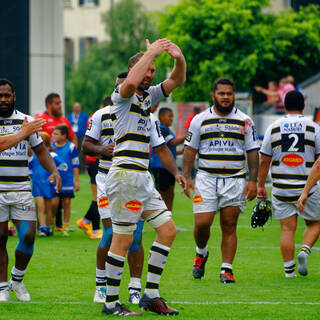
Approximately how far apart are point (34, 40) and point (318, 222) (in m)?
22.5

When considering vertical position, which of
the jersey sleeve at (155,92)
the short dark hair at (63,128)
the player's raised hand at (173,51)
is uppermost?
the player's raised hand at (173,51)

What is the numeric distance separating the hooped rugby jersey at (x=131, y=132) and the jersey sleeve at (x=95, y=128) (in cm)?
145

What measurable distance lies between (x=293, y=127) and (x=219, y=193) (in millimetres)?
1058

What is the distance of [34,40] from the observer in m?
31.9

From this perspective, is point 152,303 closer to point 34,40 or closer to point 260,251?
point 260,251

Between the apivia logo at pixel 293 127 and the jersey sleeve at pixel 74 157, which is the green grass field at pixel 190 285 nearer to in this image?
the jersey sleeve at pixel 74 157

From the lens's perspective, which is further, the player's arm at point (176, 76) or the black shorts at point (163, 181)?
the black shorts at point (163, 181)

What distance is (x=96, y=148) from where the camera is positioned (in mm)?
9102

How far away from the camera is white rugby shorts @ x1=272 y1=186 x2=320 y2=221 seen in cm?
1047

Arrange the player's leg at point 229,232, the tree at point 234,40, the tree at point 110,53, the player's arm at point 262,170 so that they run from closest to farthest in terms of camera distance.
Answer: the player's leg at point 229,232
the player's arm at point 262,170
the tree at point 234,40
the tree at point 110,53

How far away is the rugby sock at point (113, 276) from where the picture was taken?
7902 millimetres

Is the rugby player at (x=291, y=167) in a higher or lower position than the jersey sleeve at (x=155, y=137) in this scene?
lower

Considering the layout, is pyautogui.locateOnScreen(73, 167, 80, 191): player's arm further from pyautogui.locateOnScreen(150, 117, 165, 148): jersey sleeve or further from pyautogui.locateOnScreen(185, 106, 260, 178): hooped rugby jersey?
pyautogui.locateOnScreen(150, 117, 165, 148): jersey sleeve

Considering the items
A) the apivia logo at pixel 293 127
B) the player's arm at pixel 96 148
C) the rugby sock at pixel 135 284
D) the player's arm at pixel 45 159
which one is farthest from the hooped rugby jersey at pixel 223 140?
the rugby sock at pixel 135 284
